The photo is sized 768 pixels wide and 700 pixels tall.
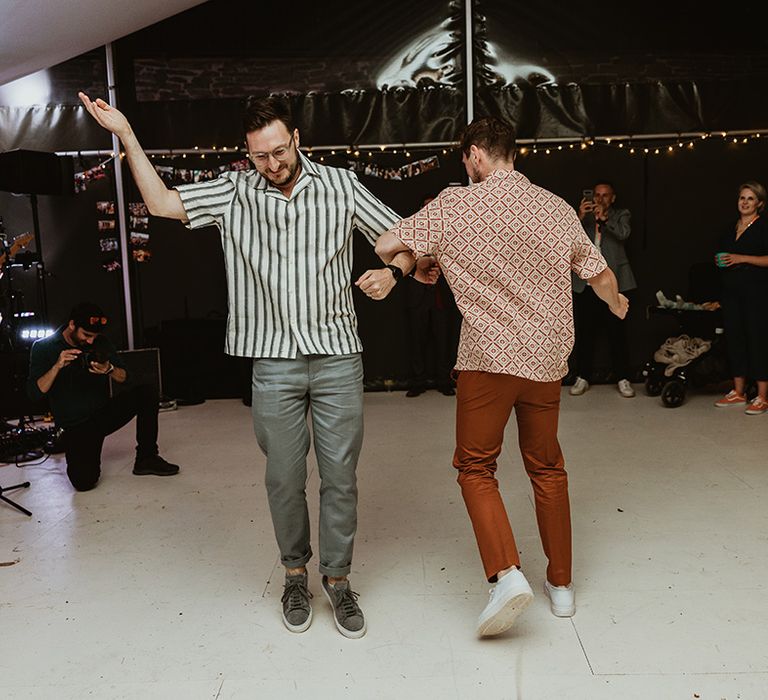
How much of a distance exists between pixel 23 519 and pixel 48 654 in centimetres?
148

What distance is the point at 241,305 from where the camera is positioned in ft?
8.29

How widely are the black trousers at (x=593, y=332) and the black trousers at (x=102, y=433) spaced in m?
3.64

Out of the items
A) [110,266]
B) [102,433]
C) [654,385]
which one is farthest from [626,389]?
[110,266]

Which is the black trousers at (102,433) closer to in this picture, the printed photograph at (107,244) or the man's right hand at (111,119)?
the man's right hand at (111,119)

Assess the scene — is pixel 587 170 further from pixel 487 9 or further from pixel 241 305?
pixel 241 305

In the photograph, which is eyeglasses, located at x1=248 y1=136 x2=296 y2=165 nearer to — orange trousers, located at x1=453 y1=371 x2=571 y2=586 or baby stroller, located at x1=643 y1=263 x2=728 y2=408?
orange trousers, located at x1=453 y1=371 x2=571 y2=586

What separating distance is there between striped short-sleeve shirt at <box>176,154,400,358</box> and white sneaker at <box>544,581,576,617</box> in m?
1.09

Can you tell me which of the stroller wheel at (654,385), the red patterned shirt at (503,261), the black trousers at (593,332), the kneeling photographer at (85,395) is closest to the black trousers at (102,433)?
the kneeling photographer at (85,395)

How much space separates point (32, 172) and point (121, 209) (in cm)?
113

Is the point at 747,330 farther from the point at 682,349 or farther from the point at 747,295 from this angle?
the point at 682,349

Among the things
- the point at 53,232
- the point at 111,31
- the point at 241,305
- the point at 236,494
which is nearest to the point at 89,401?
the point at 236,494

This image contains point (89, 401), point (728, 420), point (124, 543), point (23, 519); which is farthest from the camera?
point (728, 420)

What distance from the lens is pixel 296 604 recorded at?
2.64 metres

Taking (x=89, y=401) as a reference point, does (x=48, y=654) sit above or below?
below
